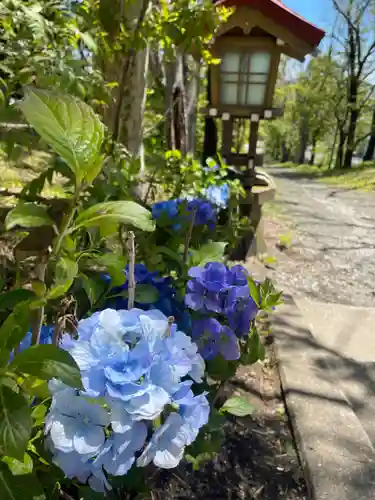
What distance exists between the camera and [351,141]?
71.6 ft

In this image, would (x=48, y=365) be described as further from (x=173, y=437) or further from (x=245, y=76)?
(x=245, y=76)

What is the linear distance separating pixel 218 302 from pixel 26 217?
57 centimetres

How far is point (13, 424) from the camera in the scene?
623 millimetres

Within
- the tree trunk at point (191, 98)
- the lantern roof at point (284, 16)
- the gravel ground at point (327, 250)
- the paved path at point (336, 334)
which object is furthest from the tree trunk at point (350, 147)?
the lantern roof at point (284, 16)

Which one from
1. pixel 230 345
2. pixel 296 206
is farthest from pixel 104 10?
pixel 296 206

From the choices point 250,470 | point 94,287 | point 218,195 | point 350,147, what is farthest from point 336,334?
point 350,147

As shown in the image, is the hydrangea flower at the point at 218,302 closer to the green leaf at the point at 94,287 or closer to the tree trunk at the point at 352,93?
the green leaf at the point at 94,287

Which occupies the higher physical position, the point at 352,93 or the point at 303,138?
the point at 352,93

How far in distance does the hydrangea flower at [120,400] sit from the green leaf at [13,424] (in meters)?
0.10

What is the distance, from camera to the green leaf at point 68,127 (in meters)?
0.62

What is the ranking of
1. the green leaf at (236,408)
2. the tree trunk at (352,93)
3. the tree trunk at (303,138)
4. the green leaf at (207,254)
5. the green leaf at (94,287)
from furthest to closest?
the tree trunk at (303,138), the tree trunk at (352,93), the green leaf at (207,254), the green leaf at (236,408), the green leaf at (94,287)

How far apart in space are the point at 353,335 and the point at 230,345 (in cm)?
248

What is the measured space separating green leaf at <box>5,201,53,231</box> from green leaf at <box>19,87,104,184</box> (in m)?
0.10

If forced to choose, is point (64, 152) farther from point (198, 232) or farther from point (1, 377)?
point (198, 232)
